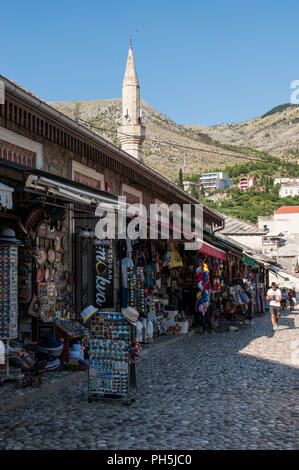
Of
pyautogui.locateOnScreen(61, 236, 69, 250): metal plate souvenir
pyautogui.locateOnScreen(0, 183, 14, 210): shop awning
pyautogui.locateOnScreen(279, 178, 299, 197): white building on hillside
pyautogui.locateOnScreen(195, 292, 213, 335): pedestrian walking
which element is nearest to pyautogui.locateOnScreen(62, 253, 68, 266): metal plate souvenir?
pyautogui.locateOnScreen(61, 236, 69, 250): metal plate souvenir

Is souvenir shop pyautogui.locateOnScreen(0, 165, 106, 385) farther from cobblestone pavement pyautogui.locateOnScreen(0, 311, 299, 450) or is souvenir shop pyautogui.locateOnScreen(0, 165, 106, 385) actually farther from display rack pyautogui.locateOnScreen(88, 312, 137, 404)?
display rack pyautogui.locateOnScreen(88, 312, 137, 404)

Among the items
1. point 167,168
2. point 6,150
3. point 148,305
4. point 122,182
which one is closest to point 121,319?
point 6,150

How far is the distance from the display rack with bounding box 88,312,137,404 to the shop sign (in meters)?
2.01

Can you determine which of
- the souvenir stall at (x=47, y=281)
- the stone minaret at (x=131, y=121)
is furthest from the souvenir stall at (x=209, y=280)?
the stone minaret at (x=131, y=121)

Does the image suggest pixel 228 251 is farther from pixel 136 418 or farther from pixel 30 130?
pixel 136 418

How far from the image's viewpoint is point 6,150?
842cm

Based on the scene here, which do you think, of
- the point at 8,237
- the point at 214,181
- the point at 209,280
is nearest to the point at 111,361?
the point at 8,237

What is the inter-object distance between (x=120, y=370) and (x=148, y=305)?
5799 millimetres

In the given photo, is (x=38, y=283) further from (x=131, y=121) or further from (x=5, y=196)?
(x=131, y=121)

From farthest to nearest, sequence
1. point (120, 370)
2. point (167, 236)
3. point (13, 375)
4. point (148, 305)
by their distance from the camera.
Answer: point (148, 305), point (167, 236), point (13, 375), point (120, 370)

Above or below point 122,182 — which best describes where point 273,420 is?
below

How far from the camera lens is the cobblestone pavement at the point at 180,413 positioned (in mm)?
4949

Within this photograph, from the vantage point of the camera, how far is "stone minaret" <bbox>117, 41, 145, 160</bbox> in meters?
24.5

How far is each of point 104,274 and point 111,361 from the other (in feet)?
7.80
